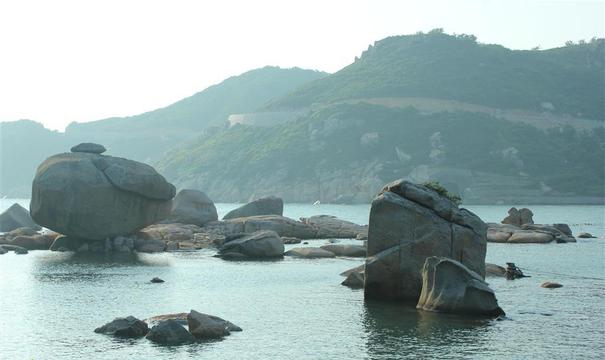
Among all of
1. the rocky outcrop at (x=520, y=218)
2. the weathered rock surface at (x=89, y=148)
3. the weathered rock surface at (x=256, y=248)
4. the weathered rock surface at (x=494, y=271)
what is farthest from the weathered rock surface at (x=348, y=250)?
the rocky outcrop at (x=520, y=218)

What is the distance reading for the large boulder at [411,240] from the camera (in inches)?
1469

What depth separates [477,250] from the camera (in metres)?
38.2

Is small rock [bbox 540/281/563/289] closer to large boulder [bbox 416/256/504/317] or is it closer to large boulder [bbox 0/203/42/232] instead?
large boulder [bbox 416/256/504/317]

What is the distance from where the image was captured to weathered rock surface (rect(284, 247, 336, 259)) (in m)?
60.3

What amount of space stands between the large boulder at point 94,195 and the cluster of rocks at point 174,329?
32.4 meters

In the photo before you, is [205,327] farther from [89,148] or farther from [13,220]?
[13,220]

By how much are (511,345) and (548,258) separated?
33.5m

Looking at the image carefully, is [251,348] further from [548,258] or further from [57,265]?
[548,258]

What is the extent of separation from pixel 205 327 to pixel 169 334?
1.41 m

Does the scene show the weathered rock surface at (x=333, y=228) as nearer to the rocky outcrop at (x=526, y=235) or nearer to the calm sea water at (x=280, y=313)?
the rocky outcrop at (x=526, y=235)

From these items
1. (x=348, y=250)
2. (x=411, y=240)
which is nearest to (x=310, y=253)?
(x=348, y=250)

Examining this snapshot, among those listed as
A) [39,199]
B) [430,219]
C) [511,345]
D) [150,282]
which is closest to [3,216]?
[39,199]

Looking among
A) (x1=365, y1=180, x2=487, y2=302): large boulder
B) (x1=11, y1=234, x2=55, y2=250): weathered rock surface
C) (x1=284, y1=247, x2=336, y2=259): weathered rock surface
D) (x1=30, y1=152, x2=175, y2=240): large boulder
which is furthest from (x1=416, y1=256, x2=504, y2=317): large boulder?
(x1=11, y1=234, x2=55, y2=250): weathered rock surface

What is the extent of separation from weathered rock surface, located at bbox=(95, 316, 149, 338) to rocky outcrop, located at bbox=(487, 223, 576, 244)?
5145 centimetres
